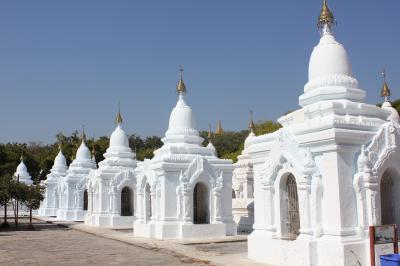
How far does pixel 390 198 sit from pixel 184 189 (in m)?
10.1

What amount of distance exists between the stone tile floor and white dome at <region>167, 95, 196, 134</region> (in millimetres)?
5856

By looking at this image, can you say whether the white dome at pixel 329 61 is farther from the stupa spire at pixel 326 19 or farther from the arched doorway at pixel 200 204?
the arched doorway at pixel 200 204

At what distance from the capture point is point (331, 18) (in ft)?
46.4

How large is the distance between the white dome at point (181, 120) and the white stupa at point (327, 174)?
30.3ft

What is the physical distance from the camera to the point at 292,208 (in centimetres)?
1336

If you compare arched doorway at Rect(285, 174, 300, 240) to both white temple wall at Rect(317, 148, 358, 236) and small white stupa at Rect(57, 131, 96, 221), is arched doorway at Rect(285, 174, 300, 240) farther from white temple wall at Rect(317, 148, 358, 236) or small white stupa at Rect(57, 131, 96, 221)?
small white stupa at Rect(57, 131, 96, 221)

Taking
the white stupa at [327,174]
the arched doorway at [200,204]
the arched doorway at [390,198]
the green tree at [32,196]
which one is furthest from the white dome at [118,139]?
the arched doorway at [390,198]

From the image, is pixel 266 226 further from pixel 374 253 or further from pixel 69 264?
pixel 69 264

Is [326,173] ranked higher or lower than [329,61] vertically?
lower

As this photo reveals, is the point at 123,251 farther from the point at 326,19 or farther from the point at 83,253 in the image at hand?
A: the point at 326,19

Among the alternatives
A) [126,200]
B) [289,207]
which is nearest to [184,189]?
[289,207]

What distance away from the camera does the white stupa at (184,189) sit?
68.7 feet

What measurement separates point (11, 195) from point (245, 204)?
48.3 feet

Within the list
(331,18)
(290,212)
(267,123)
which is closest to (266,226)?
(290,212)
